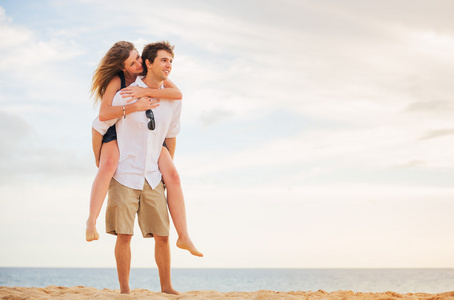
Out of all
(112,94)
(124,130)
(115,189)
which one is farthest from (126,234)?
(112,94)

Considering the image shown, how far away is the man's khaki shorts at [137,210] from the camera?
15.0 feet

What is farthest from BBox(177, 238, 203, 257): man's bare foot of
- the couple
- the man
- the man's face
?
the man's face

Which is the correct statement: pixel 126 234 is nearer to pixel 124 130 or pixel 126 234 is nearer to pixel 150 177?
pixel 150 177

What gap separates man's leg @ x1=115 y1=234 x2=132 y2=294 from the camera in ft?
15.3

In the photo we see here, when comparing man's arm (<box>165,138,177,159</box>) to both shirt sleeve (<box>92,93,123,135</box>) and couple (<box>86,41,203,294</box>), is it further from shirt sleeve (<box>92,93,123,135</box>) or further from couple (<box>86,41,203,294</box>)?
shirt sleeve (<box>92,93,123,135</box>)

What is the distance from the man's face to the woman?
15cm

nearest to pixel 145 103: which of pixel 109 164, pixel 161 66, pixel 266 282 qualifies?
pixel 161 66

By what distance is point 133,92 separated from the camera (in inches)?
184

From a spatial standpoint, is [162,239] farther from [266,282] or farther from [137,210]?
[266,282]

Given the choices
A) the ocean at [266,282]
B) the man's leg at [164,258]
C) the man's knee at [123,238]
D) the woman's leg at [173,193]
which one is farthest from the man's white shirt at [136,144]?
the ocean at [266,282]

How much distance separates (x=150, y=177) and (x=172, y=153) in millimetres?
453

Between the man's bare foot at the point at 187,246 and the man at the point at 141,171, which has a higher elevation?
the man at the point at 141,171

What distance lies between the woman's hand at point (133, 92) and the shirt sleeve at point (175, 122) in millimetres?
379

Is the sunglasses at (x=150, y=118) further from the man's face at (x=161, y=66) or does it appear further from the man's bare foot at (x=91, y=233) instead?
the man's bare foot at (x=91, y=233)
